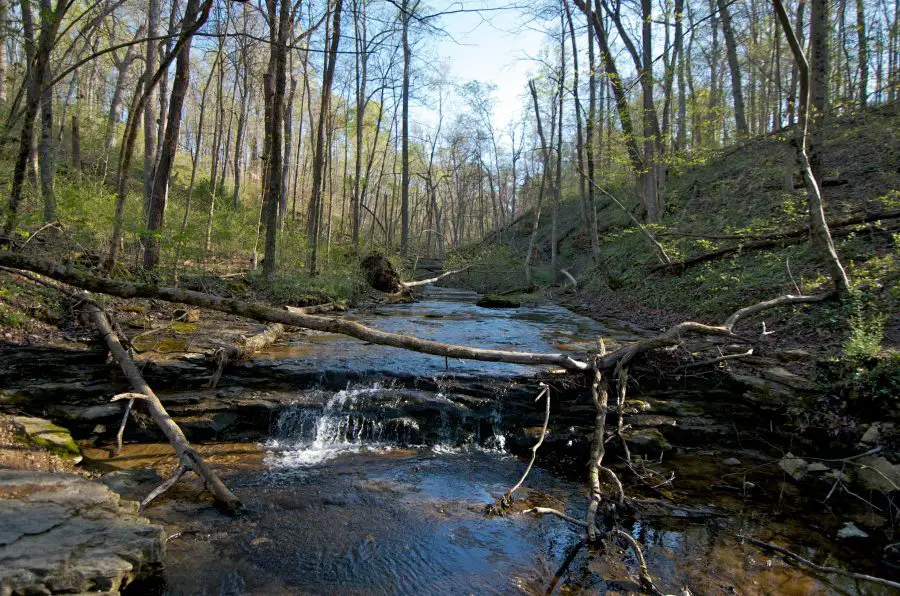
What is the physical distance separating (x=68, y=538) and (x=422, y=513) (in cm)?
265

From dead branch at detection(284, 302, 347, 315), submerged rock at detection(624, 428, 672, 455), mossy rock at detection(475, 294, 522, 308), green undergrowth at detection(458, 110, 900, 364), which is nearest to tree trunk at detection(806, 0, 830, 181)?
green undergrowth at detection(458, 110, 900, 364)

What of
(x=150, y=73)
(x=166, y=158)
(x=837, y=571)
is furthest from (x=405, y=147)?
(x=837, y=571)

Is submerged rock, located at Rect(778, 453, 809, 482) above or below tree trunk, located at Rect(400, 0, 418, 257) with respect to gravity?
below

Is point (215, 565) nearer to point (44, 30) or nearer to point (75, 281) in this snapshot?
point (75, 281)

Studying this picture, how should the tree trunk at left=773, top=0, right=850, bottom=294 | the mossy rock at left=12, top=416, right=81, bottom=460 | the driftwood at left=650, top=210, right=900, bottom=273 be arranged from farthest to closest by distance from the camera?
the driftwood at left=650, top=210, right=900, bottom=273 → the tree trunk at left=773, top=0, right=850, bottom=294 → the mossy rock at left=12, top=416, right=81, bottom=460

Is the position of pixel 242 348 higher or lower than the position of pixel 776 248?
lower

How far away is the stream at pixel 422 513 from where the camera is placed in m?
3.41

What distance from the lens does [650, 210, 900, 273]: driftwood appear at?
921 centimetres

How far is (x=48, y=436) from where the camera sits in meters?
4.82

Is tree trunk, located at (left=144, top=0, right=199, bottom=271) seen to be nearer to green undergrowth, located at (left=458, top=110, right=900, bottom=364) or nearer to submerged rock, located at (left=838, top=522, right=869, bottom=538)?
green undergrowth, located at (left=458, top=110, right=900, bottom=364)

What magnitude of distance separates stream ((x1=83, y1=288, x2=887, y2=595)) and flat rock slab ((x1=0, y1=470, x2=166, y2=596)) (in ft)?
1.15

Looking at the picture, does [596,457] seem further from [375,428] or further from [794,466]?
[375,428]

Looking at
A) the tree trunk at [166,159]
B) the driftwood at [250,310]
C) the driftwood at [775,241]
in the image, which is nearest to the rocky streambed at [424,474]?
the driftwood at [250,310]

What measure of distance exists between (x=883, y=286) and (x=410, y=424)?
7.69 meters
